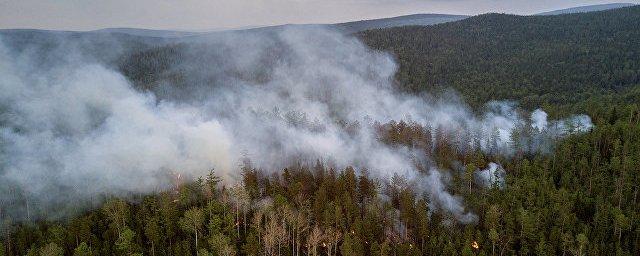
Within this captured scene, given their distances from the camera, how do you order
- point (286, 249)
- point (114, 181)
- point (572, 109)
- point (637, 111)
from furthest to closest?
1. point (572, 109)
2. point (637, 111)
3. point (114, 181)
4. point (286, 249)

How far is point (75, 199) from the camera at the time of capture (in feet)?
347

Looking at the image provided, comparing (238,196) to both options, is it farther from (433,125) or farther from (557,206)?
(433,125)

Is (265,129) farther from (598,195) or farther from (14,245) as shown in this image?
(598,195)

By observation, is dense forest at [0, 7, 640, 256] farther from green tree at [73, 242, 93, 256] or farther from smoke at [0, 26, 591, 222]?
smoke at [0, 26, 591, 222]

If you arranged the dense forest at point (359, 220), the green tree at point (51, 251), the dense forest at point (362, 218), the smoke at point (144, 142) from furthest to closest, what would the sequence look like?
the smoke at point (144, 142) < the dense forest at point (362, 218) < the dense forest at point (359, 220) < the green tree at point (51, 251)

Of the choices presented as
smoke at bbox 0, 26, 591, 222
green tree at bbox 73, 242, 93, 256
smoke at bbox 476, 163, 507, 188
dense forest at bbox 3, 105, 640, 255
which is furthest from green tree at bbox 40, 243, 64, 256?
smoke at bbox 476, 163, 507, 188

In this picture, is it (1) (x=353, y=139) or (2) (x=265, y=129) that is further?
(2) (x=265, y=129)

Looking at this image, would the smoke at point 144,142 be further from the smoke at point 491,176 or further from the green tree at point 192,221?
the green tree at point 192,221

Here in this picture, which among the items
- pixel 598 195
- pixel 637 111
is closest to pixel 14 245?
pixel 598 195

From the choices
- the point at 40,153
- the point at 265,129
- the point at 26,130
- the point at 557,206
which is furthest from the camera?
the point at 265,129

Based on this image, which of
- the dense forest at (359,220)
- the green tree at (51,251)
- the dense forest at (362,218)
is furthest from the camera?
the dense forest at (362,218)

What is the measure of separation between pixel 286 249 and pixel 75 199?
172 feet

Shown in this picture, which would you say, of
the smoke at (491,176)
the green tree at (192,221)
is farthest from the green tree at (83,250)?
the smoke at (491,176)

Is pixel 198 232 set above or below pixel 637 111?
below
